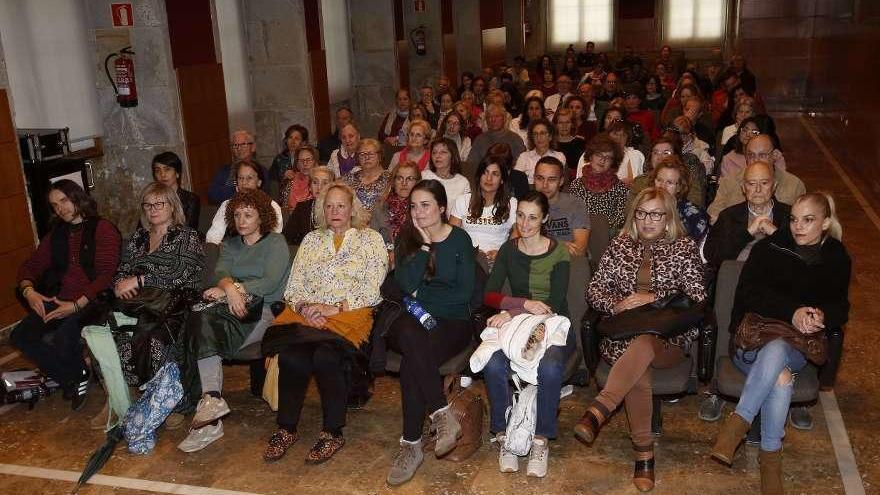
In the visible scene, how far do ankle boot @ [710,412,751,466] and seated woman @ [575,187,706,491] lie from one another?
0.30 m

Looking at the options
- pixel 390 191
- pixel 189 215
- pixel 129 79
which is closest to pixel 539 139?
pixel 390 191

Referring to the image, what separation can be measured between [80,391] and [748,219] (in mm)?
4087

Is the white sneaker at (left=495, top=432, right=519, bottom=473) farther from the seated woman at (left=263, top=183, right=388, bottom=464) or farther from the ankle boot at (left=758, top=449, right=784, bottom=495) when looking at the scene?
the ankle boot at (left=758, top=449, right=784, bottom=495)

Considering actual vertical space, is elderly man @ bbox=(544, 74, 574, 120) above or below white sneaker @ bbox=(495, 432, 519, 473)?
above

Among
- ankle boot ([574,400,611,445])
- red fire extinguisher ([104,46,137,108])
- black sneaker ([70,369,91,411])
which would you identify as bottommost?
black sneaker ([70,369,91,411])

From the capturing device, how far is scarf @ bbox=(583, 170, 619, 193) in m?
5.81

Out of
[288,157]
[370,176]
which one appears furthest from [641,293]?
[288,157]

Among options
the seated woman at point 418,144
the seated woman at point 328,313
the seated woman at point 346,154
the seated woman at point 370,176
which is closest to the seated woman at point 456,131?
the seated woman at point 346,154

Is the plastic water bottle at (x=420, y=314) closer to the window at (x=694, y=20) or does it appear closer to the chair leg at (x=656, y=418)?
the chair leg at (x=656, y=418)

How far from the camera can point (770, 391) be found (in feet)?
12.5

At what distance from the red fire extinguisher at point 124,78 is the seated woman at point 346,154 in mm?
2067

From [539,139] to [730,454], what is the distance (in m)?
3.58

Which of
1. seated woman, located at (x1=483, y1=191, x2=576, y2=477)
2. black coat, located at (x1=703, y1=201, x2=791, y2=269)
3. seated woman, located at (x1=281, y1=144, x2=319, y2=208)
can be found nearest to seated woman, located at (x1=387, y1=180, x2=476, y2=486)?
seated woman, located at (x1=483, y1=191, x2=576, y2=477)

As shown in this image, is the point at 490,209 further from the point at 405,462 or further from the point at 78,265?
the point at 78,265
